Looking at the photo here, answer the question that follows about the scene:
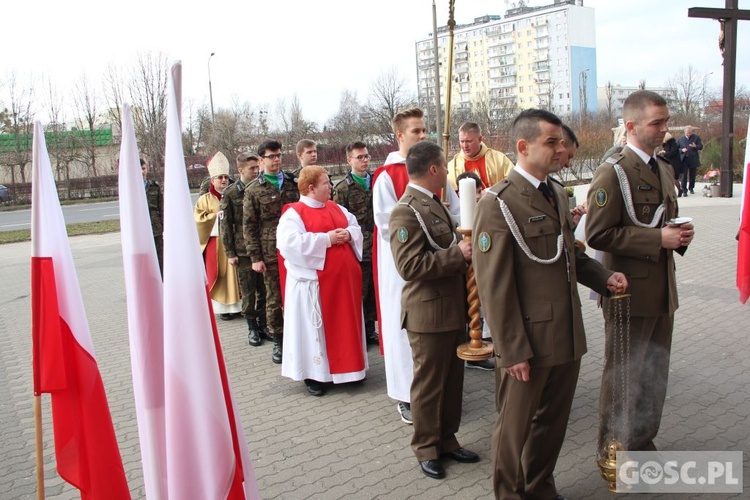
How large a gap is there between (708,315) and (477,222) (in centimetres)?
506

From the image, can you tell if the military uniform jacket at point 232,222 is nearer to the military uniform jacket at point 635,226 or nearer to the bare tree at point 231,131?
the military uniform jacket at point 635,226

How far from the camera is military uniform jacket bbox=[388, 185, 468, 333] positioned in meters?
3.59

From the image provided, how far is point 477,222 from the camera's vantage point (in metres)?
3.04

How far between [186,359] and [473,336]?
5.77ft

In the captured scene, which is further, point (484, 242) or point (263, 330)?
point (263, 330)

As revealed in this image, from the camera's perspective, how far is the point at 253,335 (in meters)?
7.35

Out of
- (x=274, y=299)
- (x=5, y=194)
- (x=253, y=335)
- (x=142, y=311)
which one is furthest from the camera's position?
(x=5, y=194)

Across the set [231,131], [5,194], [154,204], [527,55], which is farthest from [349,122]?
[527,55]

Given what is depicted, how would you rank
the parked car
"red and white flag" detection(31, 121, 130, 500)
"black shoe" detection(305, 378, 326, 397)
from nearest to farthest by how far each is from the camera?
"red and white flag" detection(31, 121, 130, 500) < "black shoe" detection(305, 378, 326, 397) < the parked car

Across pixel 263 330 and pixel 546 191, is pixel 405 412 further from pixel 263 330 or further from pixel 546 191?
pixel 263 330

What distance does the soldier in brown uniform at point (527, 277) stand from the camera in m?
2.95

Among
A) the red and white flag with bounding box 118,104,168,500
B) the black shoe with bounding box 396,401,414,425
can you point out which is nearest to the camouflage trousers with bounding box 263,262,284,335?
the black shoe with bounding box 396,401,414,425

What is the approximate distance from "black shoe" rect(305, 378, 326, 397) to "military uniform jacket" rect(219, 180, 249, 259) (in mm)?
2025

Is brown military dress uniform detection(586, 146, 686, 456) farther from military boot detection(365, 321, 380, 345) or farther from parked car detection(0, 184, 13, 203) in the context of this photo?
parked car detection(0, 184, 13, 203)
